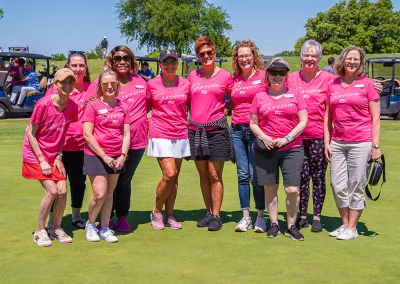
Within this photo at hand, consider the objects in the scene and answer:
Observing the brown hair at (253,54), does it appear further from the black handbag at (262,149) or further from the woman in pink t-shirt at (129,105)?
the woman in pink t-shirt at (129,105)

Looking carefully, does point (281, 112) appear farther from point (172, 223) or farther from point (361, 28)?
point (361, 28)

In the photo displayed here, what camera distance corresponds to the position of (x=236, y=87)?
20.5 ft

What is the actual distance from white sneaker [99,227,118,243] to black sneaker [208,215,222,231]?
3.25 feet

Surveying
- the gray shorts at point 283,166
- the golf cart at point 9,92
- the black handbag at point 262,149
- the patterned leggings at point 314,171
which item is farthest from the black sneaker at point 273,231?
the golf cart at point 9,92

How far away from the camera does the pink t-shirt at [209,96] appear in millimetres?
6152

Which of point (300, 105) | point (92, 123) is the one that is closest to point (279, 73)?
point (300, 105)

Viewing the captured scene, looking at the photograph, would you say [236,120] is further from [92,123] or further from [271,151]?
[92,123]

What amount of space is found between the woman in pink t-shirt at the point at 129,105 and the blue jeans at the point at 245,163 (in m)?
0.92

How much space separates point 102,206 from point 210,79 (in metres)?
1.63

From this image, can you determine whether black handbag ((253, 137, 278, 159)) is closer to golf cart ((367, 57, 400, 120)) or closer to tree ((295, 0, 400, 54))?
golf cart ((367, 57, 400, 120))

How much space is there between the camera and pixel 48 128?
5.54 m

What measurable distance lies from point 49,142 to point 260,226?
2.20 m

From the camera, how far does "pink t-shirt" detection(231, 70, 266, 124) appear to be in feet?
20.2

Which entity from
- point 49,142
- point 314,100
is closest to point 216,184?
point 314,100
